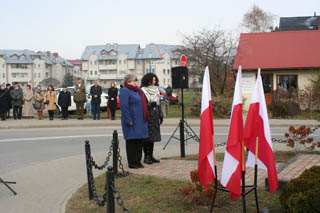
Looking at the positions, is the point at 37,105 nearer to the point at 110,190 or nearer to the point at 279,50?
the point at 110,190

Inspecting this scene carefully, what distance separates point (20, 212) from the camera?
5875 millimetres

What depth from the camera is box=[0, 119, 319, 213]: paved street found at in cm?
656

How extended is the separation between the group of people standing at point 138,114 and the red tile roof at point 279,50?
823 inches

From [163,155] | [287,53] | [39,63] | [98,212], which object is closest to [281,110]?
[287,53]

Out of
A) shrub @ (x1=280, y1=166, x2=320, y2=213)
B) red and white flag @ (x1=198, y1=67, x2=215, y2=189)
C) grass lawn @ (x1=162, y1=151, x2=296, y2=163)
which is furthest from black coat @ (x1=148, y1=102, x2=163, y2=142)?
Answer: shrub @ (x1=280, y1=166, x2=320, y2=213)

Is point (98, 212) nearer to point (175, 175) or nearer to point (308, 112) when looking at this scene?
point (175, 175)

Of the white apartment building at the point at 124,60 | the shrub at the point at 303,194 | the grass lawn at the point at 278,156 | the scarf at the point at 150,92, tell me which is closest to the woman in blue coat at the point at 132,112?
the scarf at the point at 150,92

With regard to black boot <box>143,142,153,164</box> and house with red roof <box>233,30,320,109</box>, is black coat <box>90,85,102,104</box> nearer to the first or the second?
house with red roof <box>233,30,320,109</box>

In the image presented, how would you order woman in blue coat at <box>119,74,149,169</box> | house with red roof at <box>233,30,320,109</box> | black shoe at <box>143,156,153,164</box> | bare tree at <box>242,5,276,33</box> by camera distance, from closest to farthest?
woman in blue coat at <box>119,74,149,169</box> → black shoe at <box>143,156,153,164</box> → house with red roof at <box>233,30,320,109</box> → bare tree at <box>242,5,276,33</box>

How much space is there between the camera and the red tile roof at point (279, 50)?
28531mm

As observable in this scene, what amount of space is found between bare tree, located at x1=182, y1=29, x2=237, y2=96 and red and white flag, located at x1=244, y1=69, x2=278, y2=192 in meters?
26.7

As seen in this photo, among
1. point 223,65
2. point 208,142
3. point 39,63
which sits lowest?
point 208,142

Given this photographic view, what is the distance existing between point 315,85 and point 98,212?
20.2m

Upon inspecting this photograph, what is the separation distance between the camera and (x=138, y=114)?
326 inches
